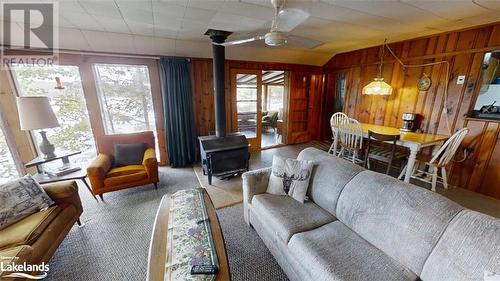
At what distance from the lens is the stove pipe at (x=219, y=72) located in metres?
2.67

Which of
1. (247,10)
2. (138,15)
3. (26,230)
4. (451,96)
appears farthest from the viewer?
(451,96)

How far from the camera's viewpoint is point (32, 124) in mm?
2061

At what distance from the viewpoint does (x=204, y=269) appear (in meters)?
1.06

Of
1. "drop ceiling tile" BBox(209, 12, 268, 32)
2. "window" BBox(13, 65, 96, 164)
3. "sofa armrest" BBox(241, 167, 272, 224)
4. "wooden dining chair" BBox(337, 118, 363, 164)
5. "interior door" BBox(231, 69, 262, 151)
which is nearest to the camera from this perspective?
Answer: "sofa armrest" BBox(241, 167, 272, 224)

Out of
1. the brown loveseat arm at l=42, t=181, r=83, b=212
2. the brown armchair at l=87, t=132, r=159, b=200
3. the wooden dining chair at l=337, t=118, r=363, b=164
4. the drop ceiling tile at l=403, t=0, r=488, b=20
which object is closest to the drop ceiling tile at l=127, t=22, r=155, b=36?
the brown armchair at l=87, t=132, r=159, b=200

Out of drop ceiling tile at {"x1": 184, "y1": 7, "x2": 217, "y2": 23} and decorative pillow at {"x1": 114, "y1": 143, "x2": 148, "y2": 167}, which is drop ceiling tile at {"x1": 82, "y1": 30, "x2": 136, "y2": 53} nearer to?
drop ceiling tile at {"x1": 184, "y1": 7, "x2": 217, "y2": 23}

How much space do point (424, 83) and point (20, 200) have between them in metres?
5.30

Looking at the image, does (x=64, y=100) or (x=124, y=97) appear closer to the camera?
(x=64, y=100)

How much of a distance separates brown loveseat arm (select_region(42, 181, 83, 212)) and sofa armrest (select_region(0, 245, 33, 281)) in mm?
579

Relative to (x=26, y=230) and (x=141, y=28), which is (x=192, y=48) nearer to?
(x=141, y=28)

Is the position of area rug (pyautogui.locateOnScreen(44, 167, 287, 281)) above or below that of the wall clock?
below

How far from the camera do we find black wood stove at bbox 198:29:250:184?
2.93 m

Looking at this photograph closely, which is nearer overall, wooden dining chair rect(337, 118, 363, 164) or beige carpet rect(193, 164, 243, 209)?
beige carpet rect(193, 164, 243, 209)

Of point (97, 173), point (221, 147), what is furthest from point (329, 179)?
point (97, 173)
